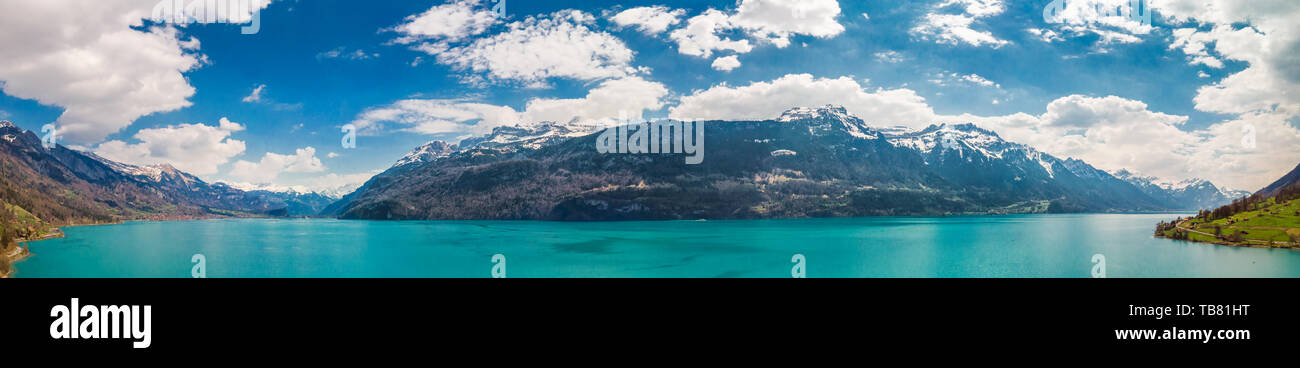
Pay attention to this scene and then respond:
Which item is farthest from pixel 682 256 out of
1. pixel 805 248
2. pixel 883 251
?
pixel 883 251

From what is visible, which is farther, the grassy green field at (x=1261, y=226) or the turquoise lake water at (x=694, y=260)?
the grassy green field at (x=1261, y=226)

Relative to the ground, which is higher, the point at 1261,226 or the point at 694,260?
the point at 1261,226

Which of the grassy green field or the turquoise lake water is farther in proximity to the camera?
the grassy green field

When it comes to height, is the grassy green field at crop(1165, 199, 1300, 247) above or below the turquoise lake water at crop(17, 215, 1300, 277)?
above

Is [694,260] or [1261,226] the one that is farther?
[1261,226]

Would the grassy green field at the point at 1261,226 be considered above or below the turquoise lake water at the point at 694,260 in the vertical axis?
above
